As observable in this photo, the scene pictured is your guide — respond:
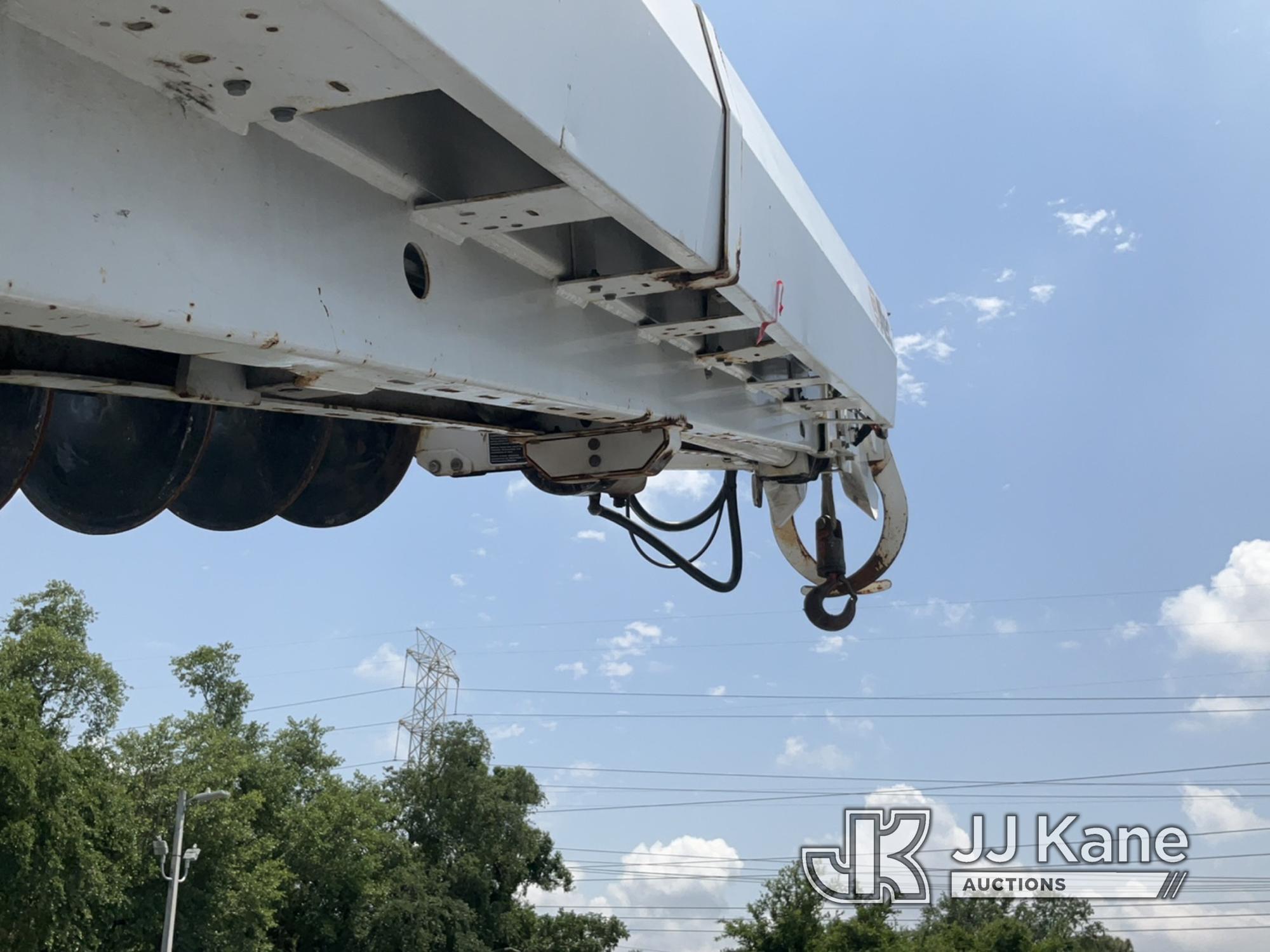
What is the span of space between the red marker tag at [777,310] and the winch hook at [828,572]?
9.11 feet

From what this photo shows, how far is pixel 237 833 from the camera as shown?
22188mm

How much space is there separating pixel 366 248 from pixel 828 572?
161 inches

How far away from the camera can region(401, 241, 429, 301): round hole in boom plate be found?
94.0 inches

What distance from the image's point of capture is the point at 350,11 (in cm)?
148

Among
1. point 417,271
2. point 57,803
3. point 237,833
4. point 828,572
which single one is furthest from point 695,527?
point 237,833

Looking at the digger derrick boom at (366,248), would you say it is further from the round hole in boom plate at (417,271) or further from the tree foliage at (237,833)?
the tree foliage at (237,833)

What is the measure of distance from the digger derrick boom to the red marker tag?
0.04 feet

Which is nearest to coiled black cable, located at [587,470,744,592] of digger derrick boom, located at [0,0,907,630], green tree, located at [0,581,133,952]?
digger derrick boom, located at [0,0,907,630]

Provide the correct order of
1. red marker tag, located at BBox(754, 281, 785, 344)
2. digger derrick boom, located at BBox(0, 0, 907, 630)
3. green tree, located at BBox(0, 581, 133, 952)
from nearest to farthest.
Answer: digger derrick boom, located at BBox(0, 0, 907, 630) < red marker tag, located at BBox(754, 281, 785, 344) < green tree, located at BBox(0, 581, 133, 952)

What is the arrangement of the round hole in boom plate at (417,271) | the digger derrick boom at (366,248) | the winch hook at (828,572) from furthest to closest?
the winch hook at (828,572) → the round hole in boom plate at (417,271) → the digger derrick boom at (366,248)

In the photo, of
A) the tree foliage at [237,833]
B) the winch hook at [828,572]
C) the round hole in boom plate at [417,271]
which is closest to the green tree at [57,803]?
the tree foliage at [237,833]

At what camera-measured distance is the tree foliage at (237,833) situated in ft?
61.0

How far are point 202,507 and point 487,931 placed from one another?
32680 mm

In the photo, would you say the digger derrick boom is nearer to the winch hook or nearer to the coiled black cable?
the coiled black cable
